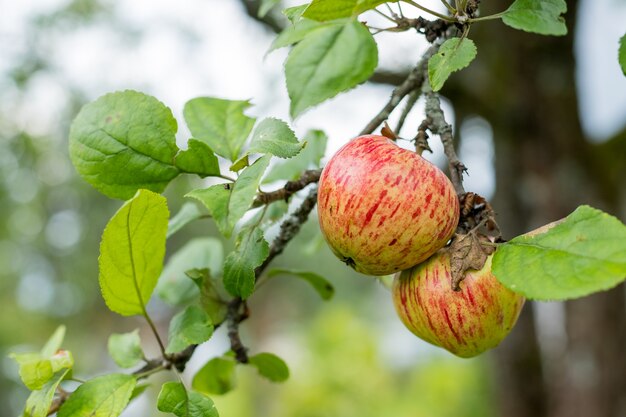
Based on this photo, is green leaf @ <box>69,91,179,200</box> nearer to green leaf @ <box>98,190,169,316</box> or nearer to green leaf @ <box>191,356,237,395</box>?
green leaf @ <box>98,190,169,316</box>

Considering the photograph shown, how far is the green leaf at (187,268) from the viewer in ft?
2.63

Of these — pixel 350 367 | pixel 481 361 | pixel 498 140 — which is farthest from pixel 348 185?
pixel 481 361

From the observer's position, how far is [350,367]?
3.32 m

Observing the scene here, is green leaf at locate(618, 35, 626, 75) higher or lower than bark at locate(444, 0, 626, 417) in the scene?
higher

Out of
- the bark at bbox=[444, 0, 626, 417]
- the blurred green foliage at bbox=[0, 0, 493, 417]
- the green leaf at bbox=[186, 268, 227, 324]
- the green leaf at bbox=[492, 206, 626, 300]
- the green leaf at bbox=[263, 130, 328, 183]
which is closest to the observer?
the green leaf at bbox=[492, 206, 626, 300]

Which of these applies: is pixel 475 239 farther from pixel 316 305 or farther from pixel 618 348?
pixel 316 305

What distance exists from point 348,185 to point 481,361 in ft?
12.7

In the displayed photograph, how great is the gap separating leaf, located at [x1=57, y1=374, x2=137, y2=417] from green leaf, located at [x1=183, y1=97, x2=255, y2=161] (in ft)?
0.72

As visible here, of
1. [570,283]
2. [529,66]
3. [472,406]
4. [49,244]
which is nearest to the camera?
[570,283]

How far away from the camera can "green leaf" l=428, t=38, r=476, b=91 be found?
18.8 inches

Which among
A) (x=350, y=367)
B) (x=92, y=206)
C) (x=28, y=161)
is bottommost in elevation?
(x=92, y=206)

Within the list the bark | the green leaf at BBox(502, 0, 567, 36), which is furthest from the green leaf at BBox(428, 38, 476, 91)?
the bark

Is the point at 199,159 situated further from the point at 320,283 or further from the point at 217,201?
the point at 320,283

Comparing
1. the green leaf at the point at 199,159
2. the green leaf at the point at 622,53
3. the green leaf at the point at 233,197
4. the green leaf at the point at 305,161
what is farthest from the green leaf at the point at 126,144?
the green leaf at the point at 622,53
